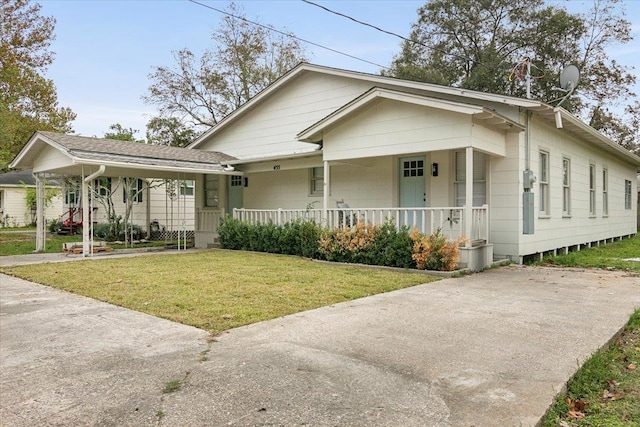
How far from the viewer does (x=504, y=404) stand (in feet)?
9.60

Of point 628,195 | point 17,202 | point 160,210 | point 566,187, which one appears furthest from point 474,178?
point 17,202

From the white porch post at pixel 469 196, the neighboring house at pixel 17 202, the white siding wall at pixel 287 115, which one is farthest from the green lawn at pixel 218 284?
the neighboring house at pixel 17 202

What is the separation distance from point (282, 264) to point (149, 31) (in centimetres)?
1080

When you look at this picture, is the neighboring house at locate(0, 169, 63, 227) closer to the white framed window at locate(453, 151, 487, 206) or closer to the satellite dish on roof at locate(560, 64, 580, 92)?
the white framed window at locate(453, 151, 487, 206)

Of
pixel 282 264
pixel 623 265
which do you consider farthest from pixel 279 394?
pixel 623 265

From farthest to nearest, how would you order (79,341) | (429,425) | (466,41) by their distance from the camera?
(466,41), (79,341), (429,425)

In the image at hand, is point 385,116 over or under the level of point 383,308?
over

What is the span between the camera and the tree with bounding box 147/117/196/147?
97.1ft

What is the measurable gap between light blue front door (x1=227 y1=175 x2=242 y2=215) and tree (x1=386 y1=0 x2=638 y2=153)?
14347 millimetres

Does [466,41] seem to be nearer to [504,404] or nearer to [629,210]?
[629,210]

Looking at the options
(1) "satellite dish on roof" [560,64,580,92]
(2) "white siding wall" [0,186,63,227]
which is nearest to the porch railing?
(1) "satellite dish on roof" [560,64,580,92]

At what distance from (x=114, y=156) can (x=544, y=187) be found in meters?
11.2

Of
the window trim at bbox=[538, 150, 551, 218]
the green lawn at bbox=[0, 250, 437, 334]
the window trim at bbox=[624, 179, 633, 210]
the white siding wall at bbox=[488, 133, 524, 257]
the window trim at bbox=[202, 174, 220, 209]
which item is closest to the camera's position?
the green lawn at bbox=[0, 250, 437, 334]

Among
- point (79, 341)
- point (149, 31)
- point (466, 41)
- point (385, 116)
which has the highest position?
point (466, 41)
